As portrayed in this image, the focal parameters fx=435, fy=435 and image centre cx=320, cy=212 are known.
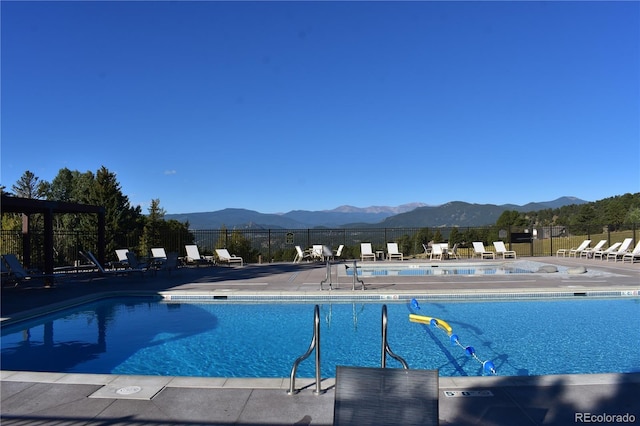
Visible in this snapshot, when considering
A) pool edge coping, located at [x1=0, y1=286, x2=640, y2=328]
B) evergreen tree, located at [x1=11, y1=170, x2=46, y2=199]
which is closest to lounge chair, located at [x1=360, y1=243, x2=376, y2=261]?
pool edge coping, located at [x1=0, y1=286, x2=640, y2=328]

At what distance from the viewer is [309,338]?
6688mm

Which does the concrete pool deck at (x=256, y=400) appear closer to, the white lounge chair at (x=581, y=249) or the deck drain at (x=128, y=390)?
the deck drain at (x=128, y=390)

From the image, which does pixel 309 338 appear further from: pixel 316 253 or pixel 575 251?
pixel 575 251

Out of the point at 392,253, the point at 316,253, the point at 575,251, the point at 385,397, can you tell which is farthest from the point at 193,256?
the point at 575,251

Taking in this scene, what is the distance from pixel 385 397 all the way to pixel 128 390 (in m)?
Result: 2.30

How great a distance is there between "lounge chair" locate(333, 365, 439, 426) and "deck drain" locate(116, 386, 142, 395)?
1994mm

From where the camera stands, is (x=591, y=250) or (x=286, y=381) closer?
(x=286, y=381)

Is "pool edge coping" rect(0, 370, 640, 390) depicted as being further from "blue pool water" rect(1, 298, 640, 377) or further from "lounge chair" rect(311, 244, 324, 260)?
"lounge chair" rect(311, 244, 324, 260)

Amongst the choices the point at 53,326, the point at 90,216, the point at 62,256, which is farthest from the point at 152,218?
the point at 53,326

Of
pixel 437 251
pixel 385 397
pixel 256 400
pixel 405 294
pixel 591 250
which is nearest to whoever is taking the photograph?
pixel 385 397

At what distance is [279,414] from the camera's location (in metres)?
3.06

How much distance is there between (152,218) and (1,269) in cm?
1698

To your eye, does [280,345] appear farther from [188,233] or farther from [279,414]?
[188,233]

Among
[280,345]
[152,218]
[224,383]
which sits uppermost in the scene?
[152,218]
